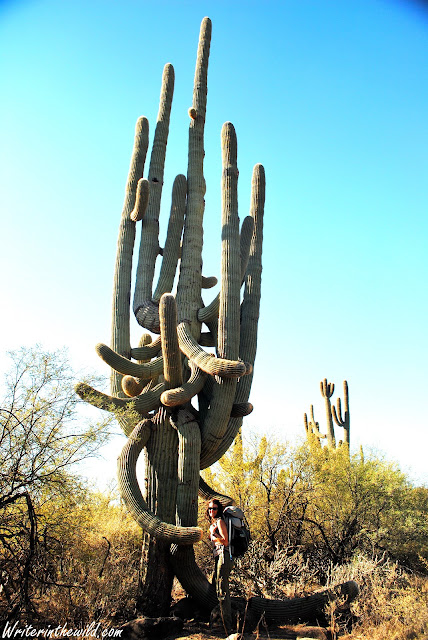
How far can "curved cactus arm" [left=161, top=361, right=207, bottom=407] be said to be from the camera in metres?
6.43

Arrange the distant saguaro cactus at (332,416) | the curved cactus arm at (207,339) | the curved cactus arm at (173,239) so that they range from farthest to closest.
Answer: the distant saguaro cactus at (332,416) → the curved cactus arm at (173,239) → the curved cactus arm at (207,339)

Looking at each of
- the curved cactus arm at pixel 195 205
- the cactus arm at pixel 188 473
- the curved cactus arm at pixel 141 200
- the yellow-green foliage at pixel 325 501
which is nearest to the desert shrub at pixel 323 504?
the yellow-green foliage at pixel 325 501

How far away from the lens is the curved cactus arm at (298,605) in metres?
6.18

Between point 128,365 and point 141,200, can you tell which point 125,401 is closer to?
A: point 128,365

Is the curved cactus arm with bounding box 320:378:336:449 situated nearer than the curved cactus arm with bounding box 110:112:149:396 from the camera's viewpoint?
No

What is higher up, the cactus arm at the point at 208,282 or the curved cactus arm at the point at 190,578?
the cactus arm at the point at 208,282

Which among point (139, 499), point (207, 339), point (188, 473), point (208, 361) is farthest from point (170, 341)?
point (139, 499)

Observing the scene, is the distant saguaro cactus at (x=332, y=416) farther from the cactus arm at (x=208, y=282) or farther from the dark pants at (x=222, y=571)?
the dark pants at (x=222, y=571)

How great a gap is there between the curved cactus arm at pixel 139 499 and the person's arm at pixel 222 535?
100 cm

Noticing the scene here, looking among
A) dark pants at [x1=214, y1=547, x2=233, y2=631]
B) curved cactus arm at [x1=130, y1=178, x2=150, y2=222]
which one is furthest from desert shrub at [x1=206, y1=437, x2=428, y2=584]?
curved cactus arm at [x1=130, y1=178, x2=150, y2=222]

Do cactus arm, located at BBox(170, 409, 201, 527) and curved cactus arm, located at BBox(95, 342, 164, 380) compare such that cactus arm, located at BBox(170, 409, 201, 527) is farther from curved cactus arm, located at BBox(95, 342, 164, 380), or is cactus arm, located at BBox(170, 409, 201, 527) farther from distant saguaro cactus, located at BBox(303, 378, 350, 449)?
distant saguaro cactus, located at BBox(303, 378, 350, 449)

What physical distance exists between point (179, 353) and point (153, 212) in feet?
9.70

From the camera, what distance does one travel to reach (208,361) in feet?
21.4

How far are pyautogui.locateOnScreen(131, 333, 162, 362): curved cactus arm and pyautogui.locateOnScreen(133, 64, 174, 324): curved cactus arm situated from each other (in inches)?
11.6
